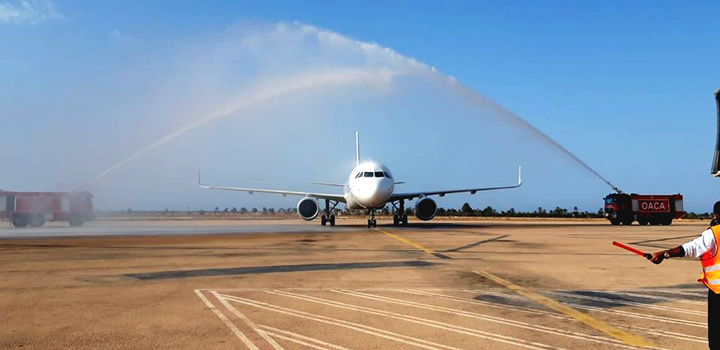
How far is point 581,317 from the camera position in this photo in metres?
7.44

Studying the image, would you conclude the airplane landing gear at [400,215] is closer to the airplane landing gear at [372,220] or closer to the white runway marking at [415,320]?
the airplane landing gear at [372,220]

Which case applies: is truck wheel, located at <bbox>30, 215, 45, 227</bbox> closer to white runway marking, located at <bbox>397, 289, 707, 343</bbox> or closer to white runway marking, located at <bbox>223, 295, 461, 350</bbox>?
white runway marking, located at <bbox>223, 295, 461, 350</bbox>

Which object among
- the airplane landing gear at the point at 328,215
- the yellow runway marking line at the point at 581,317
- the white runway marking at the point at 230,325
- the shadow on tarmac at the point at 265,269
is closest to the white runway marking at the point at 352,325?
the white runway marking at the point at 230,325

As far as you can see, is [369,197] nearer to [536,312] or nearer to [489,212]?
[536,312]

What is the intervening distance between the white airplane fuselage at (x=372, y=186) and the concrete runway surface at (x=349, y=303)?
18.6 meters

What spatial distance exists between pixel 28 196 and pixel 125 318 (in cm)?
4206

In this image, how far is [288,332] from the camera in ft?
21.4

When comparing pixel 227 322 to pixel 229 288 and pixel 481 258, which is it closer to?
pixel 229 288

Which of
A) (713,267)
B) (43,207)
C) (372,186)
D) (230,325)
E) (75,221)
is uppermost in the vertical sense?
(372,186)

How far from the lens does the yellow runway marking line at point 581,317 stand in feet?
20.0

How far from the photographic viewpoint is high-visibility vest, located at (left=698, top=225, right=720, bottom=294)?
5.10 meters

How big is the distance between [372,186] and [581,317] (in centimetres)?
2677

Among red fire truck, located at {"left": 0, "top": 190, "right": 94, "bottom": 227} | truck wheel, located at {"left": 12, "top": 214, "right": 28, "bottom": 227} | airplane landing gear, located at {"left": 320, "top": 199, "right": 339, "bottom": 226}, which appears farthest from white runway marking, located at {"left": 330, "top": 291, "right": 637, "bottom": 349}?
truck wheel, located at {"left": 12, "top": 214, "right": 28, "bottom": 227}

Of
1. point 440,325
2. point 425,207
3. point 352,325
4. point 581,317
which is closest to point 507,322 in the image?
point 440,325
